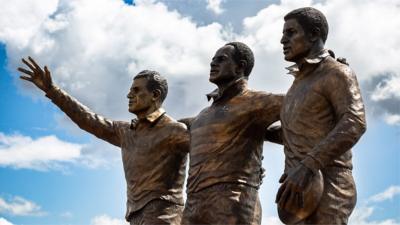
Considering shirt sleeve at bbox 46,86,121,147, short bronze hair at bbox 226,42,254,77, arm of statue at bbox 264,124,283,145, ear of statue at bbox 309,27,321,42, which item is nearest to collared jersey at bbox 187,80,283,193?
arm of statue at bbox 264,124,283,145

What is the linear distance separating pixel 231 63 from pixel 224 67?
10 cm

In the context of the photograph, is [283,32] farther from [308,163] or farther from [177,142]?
[177,142]

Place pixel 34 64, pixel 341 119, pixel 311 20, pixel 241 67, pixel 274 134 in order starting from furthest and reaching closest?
pixel 34 64, pixel 241 67, pixel 274 134, pixel 311 20, pixel 341 119

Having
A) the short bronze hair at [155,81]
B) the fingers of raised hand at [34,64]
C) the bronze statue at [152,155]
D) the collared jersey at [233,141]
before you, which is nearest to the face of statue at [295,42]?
the collared jersey at [233,141]

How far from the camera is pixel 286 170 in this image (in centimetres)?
718

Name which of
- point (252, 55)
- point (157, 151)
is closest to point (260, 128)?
point (252, 55)

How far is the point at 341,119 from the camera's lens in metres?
6.90

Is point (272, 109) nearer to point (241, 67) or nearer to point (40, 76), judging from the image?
point (241, 67)

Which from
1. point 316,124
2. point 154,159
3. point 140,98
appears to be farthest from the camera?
point 140,98

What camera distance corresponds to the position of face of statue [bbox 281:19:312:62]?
7.64 metres

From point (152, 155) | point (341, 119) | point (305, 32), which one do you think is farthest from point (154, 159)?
point (341, 119)

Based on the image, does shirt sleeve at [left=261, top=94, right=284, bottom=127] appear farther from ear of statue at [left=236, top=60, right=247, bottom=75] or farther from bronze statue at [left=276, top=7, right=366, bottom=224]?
bronze statue at [left=276, top=7, right=366, bottom=224]

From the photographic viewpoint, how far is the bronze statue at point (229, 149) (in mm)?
8156

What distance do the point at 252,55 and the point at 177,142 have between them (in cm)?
154
